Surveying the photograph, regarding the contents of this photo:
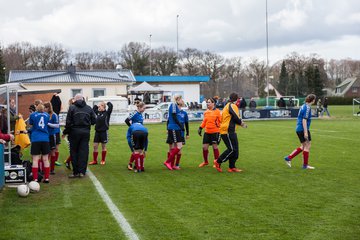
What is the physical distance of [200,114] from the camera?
38469mm

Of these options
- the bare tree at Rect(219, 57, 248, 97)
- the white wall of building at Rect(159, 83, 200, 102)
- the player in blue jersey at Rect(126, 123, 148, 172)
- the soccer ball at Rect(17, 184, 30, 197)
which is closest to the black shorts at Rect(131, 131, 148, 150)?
the player in blue jersey at Rect(126, 123, 148, 172)

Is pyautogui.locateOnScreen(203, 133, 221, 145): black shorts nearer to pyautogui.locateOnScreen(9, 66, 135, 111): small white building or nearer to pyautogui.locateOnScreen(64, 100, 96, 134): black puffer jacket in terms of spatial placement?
pyautogui.locateOnScreen(64, 100, 96, 134): black puffer jacket

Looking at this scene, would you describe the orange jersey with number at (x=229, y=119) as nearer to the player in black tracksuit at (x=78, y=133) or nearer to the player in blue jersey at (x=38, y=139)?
the player in black tracksuit at (x=78, y=133)

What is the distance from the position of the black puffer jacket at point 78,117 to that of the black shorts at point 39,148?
0.92 meters

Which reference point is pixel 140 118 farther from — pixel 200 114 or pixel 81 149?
pixel 200 114

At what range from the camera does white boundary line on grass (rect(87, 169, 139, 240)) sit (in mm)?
6500

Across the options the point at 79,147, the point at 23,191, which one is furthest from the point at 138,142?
the point at 23,191

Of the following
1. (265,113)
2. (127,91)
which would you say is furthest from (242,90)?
(265,113)

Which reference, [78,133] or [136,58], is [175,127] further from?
[136,58]

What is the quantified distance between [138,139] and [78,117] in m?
1.57

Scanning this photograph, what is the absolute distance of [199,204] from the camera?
8297mm

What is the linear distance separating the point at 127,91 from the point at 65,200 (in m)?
41.8

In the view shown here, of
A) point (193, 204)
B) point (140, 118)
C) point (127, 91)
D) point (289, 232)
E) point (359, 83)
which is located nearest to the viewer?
point (289, 232)

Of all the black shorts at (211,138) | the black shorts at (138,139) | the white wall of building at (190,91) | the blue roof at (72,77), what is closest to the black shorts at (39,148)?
the black shorts at (138,139)
